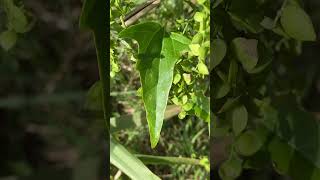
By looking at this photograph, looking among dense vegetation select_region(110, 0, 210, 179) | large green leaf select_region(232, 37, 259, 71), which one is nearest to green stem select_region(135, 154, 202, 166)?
dense vegetation select_region(110, 0, 210, 179)

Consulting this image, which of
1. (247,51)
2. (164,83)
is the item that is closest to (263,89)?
(247,51)

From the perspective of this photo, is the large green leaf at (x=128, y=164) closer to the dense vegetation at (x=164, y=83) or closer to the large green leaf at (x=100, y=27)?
the dense vegetation at (x=164, y=83)

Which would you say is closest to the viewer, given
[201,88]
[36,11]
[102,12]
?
[102,12]

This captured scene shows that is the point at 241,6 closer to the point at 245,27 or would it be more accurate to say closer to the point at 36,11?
the point at 245,27

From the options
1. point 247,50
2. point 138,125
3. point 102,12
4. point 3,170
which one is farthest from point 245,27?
point 3,170

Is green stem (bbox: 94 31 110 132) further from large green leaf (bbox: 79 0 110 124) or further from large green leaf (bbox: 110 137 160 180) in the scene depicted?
large green leaf (bbox: 110 137 160 180)

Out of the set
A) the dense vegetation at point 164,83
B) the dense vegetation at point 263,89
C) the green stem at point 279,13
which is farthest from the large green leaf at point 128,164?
the green stem at point 279,13

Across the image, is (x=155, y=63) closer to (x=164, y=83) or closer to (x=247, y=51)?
(x=164, y=83)
